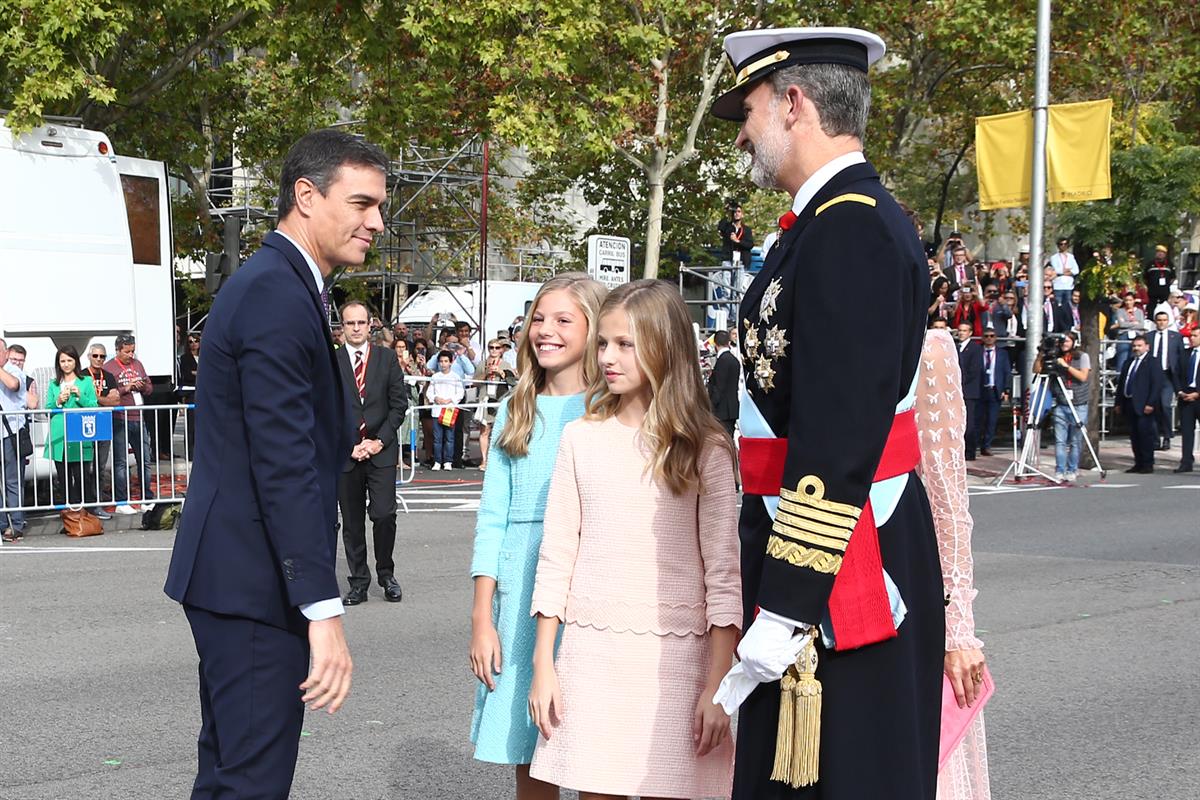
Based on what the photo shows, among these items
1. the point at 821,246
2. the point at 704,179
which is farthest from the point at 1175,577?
the point at 704,179

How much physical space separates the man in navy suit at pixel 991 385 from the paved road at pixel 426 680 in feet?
31.8

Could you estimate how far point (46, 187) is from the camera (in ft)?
50.9

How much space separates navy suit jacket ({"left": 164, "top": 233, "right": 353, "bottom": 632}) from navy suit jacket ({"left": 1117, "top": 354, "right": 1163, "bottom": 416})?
19359 mm

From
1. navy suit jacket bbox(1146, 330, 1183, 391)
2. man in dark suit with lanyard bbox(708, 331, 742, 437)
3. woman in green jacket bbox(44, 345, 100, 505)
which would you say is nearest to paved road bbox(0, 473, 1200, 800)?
woman in green jacket bbox(44, 345, 100, 505)

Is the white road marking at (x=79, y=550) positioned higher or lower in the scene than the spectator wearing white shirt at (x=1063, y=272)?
lower

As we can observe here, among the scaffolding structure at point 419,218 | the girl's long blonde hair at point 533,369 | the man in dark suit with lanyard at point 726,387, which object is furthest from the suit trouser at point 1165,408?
the girl's long blonde hair at point 533,369

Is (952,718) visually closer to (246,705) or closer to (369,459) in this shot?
(246,705)

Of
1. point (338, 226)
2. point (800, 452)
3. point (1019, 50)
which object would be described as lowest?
point (800, 452)

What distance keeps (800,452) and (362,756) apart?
11.8ft

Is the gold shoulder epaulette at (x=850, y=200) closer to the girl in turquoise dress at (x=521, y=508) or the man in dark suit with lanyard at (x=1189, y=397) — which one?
the girl in turquoise dress at (x=521, y=508)

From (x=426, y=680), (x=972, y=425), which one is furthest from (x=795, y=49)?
(x=972, y=425)

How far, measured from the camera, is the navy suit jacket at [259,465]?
3135 millimetres

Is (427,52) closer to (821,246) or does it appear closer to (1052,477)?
(1052,477)

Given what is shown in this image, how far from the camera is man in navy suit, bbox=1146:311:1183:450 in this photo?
21.4 metres
